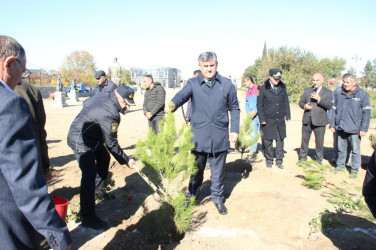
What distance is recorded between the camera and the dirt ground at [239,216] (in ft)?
9.89

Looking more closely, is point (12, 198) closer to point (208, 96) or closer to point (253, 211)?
point (208, 96)

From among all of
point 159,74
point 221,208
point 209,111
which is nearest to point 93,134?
point 209,111

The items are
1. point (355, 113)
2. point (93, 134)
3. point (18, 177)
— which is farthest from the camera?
point (355, 113)

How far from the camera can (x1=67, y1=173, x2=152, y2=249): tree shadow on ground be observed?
3.11m

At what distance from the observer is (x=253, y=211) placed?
12.6 feet

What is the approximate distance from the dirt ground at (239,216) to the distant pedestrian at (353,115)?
0.59 meters

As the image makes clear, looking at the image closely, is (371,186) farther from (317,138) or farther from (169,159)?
(317,138)

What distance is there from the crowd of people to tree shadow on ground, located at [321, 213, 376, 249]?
4.12 feet

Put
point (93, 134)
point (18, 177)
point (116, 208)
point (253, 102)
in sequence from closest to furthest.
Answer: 1. point (18, 177)
2. point (93, 134)
3. point (116, 208)
4. point (253, 102)

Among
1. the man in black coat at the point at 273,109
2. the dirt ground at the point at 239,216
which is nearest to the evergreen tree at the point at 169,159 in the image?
the dirt ground at the point at 239,216

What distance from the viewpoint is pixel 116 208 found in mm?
3941

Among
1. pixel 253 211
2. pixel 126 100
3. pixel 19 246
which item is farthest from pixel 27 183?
pixel 253 211

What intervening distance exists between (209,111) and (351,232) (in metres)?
2.08

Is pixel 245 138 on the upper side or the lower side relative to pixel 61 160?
upper
